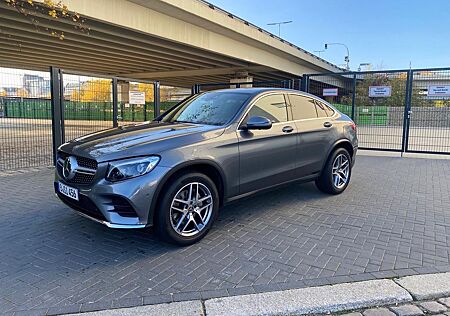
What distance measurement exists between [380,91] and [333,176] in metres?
6.67

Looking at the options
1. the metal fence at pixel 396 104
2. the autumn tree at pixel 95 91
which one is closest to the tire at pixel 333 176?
the metal fence at pixel 396 104

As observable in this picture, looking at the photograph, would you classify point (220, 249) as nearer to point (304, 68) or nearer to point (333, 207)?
point (333, 207)

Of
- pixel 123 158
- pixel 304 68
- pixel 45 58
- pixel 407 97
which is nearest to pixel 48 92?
pixel 123 158

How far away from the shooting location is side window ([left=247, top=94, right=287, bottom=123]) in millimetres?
4574

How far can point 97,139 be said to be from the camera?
13.1 ft

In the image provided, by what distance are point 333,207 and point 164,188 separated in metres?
2.85

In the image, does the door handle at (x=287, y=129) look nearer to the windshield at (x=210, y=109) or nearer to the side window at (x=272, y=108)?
the side window at (x=272, y=108)

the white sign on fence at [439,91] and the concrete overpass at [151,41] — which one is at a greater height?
the concrete overpass at [151,41]

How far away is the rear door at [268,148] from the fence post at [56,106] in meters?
5.54

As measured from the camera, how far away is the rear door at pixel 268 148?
14.0ft

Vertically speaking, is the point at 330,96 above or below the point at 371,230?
above

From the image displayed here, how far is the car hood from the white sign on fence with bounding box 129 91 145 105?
6.74 meters

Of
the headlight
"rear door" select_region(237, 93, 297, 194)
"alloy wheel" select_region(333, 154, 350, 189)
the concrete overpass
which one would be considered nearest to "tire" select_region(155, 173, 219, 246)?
the headlight

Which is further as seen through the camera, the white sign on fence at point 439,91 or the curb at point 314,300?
the white sign on fence at point 439,91
